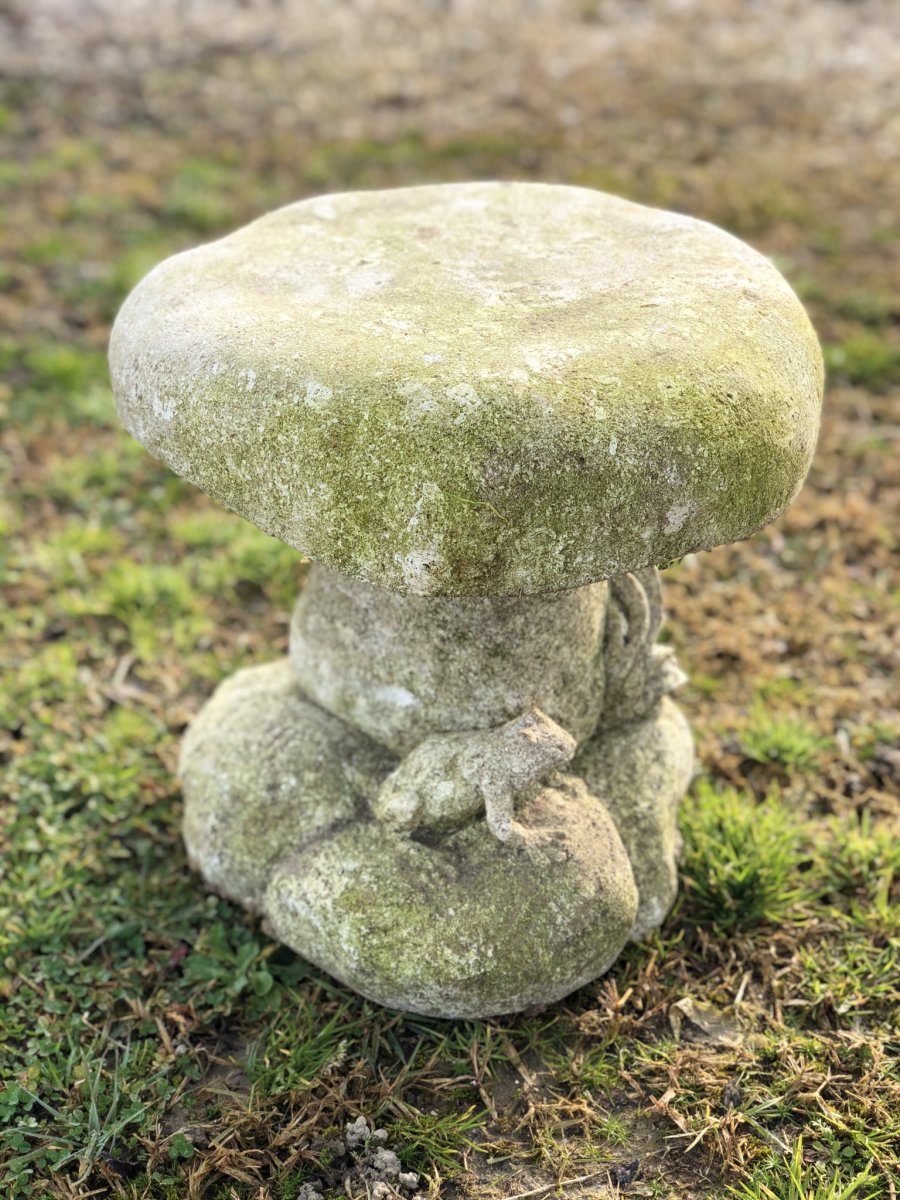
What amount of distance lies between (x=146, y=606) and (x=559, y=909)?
2763 mm

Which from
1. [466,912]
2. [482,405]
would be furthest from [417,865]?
[482,405]

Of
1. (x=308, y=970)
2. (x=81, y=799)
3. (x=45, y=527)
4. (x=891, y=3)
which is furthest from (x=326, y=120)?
(x=308, y=970)

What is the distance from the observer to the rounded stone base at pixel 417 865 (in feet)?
10.1

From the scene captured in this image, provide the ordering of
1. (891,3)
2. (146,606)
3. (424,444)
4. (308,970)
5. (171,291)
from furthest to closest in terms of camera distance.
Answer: (891,3) → (146,606) → (308,970) → (171,291) → (424,444)

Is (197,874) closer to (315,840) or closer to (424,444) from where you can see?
(315,840)

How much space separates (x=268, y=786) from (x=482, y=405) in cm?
163

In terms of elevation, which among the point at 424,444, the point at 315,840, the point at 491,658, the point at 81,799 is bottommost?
the point at 81,799

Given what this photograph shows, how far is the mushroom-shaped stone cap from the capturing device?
2381 millimetres

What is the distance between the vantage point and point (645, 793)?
3566mm

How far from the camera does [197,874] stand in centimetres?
379

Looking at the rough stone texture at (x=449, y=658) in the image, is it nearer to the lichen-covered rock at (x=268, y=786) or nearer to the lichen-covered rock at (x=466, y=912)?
the lichen-covered rock at (x=268, y=786)

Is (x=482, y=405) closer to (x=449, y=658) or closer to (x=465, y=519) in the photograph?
(x=465, y=519)

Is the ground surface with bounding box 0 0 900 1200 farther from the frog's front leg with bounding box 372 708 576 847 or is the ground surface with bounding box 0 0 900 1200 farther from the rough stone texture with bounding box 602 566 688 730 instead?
the frog's front leg with bounding box 372 708 576 847

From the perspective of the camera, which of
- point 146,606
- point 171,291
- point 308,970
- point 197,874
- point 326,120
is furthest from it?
point 326,120
